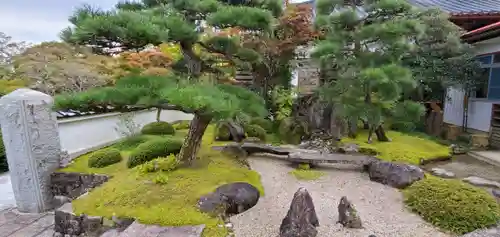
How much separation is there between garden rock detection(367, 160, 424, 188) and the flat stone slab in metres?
3.05

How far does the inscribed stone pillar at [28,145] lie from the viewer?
4.88 metres

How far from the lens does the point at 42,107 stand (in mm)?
5148

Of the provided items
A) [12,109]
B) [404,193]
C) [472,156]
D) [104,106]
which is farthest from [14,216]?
[472,156]

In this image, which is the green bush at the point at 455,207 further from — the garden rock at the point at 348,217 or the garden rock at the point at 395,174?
the garden rock at the point at 348,217

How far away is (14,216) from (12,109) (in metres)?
1.68

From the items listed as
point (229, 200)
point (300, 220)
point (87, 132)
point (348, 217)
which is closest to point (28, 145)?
point (87, 132)

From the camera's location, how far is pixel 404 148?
21.1ft

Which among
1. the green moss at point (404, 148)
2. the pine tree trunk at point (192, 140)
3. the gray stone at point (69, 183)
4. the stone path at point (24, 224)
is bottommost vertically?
the stone path at point (24, 224)

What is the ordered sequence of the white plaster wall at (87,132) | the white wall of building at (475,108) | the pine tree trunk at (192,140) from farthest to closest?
the white wall of building at (475,108) < the white plaster wall at (87,132) < the pine tree trunk at (192,140)

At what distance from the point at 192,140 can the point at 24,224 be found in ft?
8.93

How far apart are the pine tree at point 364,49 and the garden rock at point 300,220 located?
9.68ft

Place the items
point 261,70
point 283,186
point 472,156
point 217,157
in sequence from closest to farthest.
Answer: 1. point 283,186
2. point 217,157
3. point 472,156
4. point 261,70

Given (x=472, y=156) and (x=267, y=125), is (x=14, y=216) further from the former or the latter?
(x=472, y=156)

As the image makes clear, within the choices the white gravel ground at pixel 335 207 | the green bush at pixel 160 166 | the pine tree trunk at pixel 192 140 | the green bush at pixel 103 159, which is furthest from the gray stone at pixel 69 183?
the white gravel ground at pixel 335 207
